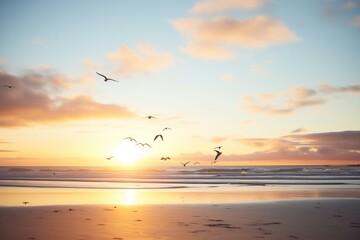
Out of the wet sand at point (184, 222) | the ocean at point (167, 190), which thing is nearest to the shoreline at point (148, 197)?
the ocean at point (167, 190)

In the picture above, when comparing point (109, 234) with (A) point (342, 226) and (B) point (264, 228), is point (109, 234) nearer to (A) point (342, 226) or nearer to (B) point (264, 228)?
(B) point (264, 228)

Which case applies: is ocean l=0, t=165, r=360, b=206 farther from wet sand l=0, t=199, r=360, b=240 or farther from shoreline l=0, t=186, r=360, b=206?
wet sand l=0, t=199, r=360, b=240

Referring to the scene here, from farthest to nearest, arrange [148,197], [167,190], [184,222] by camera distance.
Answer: [167,190] < [148,197] < [184,222]

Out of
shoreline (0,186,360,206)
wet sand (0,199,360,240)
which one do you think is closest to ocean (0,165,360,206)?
shoreline (0,186,360,206)

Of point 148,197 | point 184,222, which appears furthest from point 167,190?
point 184,222

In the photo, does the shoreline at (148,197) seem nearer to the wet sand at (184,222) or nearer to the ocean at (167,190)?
the ocean at (167,190)

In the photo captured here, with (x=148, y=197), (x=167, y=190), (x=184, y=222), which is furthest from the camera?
(x=167, y=190)

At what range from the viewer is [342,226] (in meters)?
16.0

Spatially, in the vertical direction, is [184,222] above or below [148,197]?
below

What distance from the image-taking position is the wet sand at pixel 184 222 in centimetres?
1396

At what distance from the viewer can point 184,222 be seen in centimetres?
1678

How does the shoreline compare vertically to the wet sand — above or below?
above

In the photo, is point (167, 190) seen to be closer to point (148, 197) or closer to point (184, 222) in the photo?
point (148, 197)

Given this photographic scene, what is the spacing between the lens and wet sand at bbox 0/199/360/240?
14.0 m
